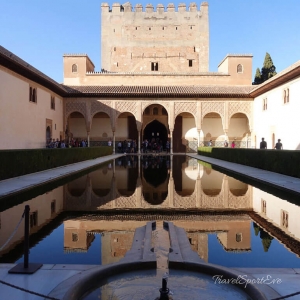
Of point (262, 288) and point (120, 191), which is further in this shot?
point (120, 191)

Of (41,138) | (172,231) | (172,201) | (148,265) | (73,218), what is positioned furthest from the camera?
(41,138)

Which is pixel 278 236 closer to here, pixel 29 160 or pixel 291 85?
pixel 29 160

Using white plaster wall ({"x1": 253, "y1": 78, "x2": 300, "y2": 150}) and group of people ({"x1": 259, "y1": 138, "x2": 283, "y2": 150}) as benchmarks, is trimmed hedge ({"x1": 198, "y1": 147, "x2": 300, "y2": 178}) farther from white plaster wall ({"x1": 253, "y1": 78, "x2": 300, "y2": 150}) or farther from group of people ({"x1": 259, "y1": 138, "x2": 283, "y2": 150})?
white plaster wall ({"x1": 253, "y1": 78, "x2": 300, "y2": 150})

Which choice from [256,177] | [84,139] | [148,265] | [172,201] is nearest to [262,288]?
[148,265]

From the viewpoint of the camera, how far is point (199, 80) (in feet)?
93.5

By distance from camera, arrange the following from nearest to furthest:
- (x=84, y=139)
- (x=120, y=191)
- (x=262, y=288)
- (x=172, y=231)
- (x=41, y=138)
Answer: (x=262, y=288) → (x=172, y=231) → (x=120, y=191) → (x=41, y=138) → (x=84, y=139)

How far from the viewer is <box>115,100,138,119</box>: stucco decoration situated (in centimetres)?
2530

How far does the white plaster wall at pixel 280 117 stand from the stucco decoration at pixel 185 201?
37.1 feet

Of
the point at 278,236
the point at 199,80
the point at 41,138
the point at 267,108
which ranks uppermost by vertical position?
the point at 199,80

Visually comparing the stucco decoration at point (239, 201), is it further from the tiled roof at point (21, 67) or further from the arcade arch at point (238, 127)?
the arcade arch at point (238, 127)

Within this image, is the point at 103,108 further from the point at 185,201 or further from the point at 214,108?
the point at 185,201

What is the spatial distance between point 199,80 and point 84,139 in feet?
34.4

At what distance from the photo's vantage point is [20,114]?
16.2 metres

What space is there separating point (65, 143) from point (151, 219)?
2007 cm
